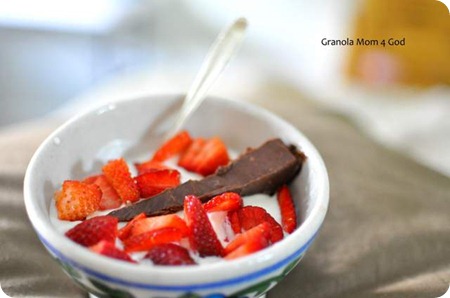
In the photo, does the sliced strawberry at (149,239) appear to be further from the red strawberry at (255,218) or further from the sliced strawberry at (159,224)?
the red strawberry at (255,218)

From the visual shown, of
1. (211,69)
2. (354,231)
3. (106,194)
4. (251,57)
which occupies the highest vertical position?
(211,69)

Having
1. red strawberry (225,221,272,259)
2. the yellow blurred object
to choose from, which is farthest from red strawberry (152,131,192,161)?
the yellow blurred object

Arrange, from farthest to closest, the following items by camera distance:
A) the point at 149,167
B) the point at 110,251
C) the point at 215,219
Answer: the point at 149,167
the point at 215,219
the point at 110,251

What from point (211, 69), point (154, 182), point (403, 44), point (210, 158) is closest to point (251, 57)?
point (403, 44)

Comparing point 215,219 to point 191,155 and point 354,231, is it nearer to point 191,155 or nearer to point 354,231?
point 191,155

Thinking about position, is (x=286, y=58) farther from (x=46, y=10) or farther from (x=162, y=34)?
(x=46, y=10)

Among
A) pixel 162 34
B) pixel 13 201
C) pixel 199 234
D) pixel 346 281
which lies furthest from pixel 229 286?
pixel 162 34
